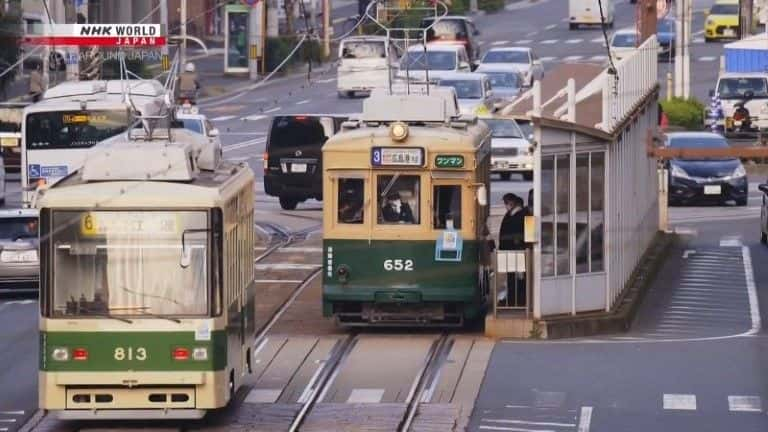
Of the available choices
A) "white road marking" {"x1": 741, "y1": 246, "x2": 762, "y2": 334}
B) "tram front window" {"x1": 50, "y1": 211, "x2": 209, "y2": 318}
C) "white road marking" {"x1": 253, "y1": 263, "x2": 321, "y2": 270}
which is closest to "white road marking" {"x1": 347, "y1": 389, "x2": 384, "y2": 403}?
"tram front window" {"x1": 50, "y1": 211, "x2": 209, "y2": 318}

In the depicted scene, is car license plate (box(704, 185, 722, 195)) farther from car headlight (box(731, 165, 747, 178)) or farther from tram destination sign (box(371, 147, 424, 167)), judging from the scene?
tram destination sign (box(371, 147, 424, 167))

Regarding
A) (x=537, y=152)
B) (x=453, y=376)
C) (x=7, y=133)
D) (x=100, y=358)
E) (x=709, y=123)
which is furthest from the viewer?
(x=709, y=123)

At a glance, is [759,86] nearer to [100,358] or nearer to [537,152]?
[537,152]

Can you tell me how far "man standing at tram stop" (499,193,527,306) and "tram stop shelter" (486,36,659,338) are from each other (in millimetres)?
136

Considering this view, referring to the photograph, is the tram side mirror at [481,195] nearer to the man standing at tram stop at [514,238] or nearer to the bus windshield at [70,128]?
the man standing at tram stop at [514,238]

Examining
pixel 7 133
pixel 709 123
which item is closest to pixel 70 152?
pixel 7 133

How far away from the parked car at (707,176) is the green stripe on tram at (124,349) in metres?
24.9

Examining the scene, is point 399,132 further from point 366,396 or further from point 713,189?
point 713,189

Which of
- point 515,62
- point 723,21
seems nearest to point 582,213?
point 515,62

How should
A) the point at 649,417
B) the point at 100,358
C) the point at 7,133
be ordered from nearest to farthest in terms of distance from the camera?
the point at 100,358
the point at 649,417
the point at 7,133

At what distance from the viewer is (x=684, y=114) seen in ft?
172

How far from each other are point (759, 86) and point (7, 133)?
63.9ft

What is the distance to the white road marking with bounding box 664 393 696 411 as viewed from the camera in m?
19.0

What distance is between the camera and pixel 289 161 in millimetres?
37344
